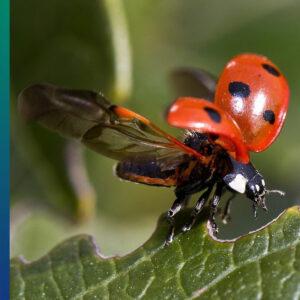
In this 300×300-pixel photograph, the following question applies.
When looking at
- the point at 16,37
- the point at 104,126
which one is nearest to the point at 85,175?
the point at 16,37

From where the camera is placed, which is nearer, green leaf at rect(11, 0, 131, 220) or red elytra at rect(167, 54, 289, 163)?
red elytra at rect(167, 54, 289, 163)

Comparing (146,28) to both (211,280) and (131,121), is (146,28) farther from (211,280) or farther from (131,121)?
(211,280)

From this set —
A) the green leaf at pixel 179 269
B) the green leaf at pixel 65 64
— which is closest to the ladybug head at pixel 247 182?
the green leaf at pixel 179 269

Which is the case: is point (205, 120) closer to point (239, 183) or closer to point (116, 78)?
point (239, 183)

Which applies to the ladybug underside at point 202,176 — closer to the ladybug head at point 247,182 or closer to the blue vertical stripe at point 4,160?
the ladybug head at point 247,182

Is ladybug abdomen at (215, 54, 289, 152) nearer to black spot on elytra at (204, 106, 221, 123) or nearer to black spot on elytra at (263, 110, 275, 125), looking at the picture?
black spot on elytra at (263, 110, 275, 125)

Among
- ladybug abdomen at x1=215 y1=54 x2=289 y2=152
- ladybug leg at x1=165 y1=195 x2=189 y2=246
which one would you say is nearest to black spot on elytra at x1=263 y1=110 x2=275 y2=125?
ladybug abdomen at x1=215 y1=54 x2=289 y2=152
